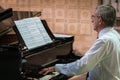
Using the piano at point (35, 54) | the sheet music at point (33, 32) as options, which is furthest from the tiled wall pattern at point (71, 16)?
the sheet music at point (33, 32)

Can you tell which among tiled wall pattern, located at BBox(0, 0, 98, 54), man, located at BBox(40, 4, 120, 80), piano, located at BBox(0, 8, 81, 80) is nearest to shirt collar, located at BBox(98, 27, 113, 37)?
man, located at BBox(40, 4, 120, 80)

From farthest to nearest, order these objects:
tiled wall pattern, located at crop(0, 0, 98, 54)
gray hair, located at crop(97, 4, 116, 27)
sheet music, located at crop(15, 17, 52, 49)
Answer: tiled wall pattern, located at crop(0, 0, 98, 54) < sheet music, located at crop(15, 17, 52, 49) < gray hair, located at crop(97, 4, 116, 27)

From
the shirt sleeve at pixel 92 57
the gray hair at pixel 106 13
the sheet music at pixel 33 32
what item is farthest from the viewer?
the sheet music at pixel 33 32

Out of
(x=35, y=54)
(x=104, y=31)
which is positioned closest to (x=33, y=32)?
(x=35, y=54)

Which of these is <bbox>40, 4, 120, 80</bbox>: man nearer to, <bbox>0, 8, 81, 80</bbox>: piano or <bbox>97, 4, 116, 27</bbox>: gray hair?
<bbox>97, 4, 116, 27</bbox>: gray hair

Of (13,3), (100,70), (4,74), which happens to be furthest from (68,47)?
(13,3)

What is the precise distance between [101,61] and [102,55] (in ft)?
0.39

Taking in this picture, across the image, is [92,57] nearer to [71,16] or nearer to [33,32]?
[33,32]

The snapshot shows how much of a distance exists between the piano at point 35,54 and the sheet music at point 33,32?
0.04m

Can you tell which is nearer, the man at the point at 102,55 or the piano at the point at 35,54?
the man at the point at 102,55

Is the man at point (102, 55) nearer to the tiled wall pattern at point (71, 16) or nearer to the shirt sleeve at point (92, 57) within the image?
the shirt sleeve at point (92, 57)

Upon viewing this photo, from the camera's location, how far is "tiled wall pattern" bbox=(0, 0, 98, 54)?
432 centimetres

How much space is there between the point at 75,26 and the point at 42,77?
176cm

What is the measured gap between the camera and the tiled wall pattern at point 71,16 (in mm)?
4320
